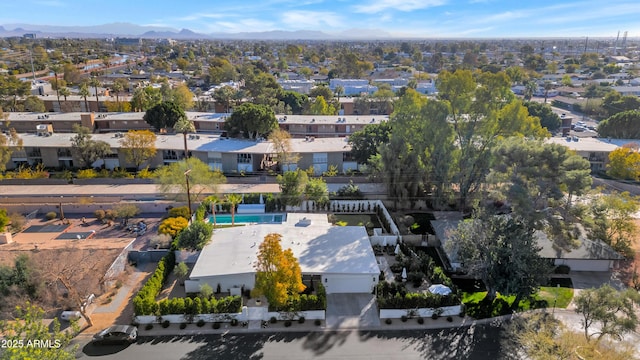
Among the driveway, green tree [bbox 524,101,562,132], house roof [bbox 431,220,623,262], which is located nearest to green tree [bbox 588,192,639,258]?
house roof [bbox 431,220,623,262]

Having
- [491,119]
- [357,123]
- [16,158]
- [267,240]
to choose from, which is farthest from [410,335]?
[16,158]

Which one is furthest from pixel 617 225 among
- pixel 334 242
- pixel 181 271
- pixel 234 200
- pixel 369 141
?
pixel 181 271

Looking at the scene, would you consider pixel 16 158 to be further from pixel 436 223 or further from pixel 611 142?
pixel 611 142

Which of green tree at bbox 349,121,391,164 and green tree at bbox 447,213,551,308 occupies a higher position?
green tree at bbox 349,121,391,164

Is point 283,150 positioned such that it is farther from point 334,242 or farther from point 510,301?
point 510,301

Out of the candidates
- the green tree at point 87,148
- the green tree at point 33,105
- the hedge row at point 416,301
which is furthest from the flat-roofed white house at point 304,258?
the green tree at point 33,105

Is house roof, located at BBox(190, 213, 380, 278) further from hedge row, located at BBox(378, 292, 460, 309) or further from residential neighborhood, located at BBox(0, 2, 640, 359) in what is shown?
hedge row, located at BBox(378, 292, 460, 309)
